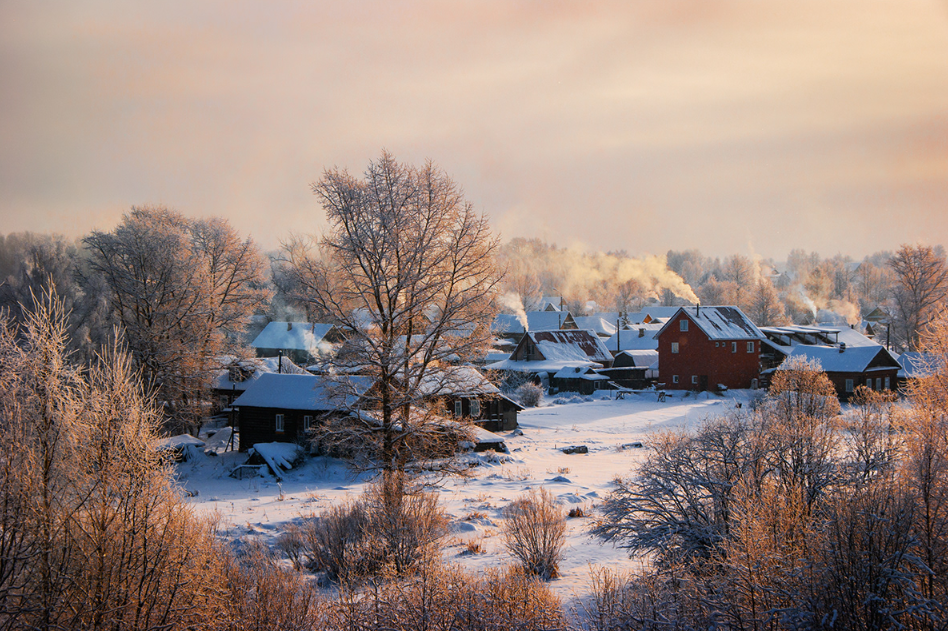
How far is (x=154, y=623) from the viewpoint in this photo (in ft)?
28.2

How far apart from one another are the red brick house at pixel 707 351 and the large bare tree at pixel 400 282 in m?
39.2

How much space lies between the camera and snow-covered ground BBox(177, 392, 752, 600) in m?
15.7

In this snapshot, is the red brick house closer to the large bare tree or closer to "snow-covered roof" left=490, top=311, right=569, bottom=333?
"snow-covered roof" left=490, top=311, right=569, bottom=333

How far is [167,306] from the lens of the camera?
110ft

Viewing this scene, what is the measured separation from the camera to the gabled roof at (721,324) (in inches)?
2157

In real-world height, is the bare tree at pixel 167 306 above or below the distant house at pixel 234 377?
above

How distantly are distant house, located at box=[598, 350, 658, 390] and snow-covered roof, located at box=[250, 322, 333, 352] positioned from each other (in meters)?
→ 29.9

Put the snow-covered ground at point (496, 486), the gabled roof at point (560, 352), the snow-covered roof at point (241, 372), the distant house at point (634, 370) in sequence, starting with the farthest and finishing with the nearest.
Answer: the gabled roof at point (560, 352) → the distant house at point (634, 370) → the snow-covered roof at point (241, 372) → the snow-covered ground at point (496, 486)

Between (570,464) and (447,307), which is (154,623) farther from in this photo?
(570,464)

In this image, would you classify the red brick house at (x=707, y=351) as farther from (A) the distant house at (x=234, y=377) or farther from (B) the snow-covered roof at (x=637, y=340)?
(A) the distant house at (x=234, y=377)

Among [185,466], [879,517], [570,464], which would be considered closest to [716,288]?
[570,464]

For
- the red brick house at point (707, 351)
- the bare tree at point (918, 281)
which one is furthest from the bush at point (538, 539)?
the bare tree at point (918, 281)

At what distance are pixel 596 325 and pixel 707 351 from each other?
40.8m

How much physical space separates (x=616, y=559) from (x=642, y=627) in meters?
5.78
